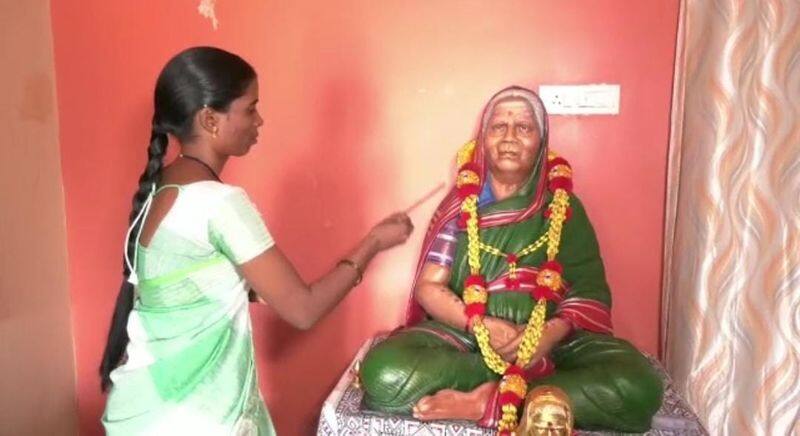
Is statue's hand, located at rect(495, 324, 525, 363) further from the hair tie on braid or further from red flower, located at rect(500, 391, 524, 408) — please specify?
the hair tie on braid

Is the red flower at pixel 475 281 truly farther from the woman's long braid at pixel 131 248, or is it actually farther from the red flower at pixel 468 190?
the woman's long braid at pixel 131 248

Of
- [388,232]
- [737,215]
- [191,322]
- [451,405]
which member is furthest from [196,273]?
[737,215]

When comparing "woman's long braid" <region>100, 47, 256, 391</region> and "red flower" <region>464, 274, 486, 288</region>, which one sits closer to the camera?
"woman's long braid" <region>100, 47, 256, 391</region>

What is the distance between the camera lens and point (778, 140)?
5.49ft

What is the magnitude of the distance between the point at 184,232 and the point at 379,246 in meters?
0.50

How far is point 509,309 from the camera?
1.84 m

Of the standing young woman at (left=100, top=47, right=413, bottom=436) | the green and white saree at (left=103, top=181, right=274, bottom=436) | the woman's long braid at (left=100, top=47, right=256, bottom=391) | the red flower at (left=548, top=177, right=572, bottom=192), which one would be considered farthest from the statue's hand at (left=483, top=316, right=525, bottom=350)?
the woman's long braid at (left=100, top=47, right=256, bottom=391)

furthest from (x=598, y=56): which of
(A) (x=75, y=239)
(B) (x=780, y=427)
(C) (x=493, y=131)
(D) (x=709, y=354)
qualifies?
(A) (x=75, y=239)

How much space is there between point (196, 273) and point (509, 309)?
874 mm

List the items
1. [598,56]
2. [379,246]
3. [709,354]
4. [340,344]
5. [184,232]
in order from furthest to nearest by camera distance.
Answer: [340,344]
[598,56]
[709,354]
[379,246]
[184,232]

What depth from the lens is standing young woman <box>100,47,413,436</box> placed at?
1.30 m

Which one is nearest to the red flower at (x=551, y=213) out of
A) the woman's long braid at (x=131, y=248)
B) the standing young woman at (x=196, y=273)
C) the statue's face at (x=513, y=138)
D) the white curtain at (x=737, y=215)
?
the statue's face at (x=513, y=138)

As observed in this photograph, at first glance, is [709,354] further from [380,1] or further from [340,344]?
[380,1]

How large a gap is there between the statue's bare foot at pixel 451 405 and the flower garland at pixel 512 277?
0.06 meters
